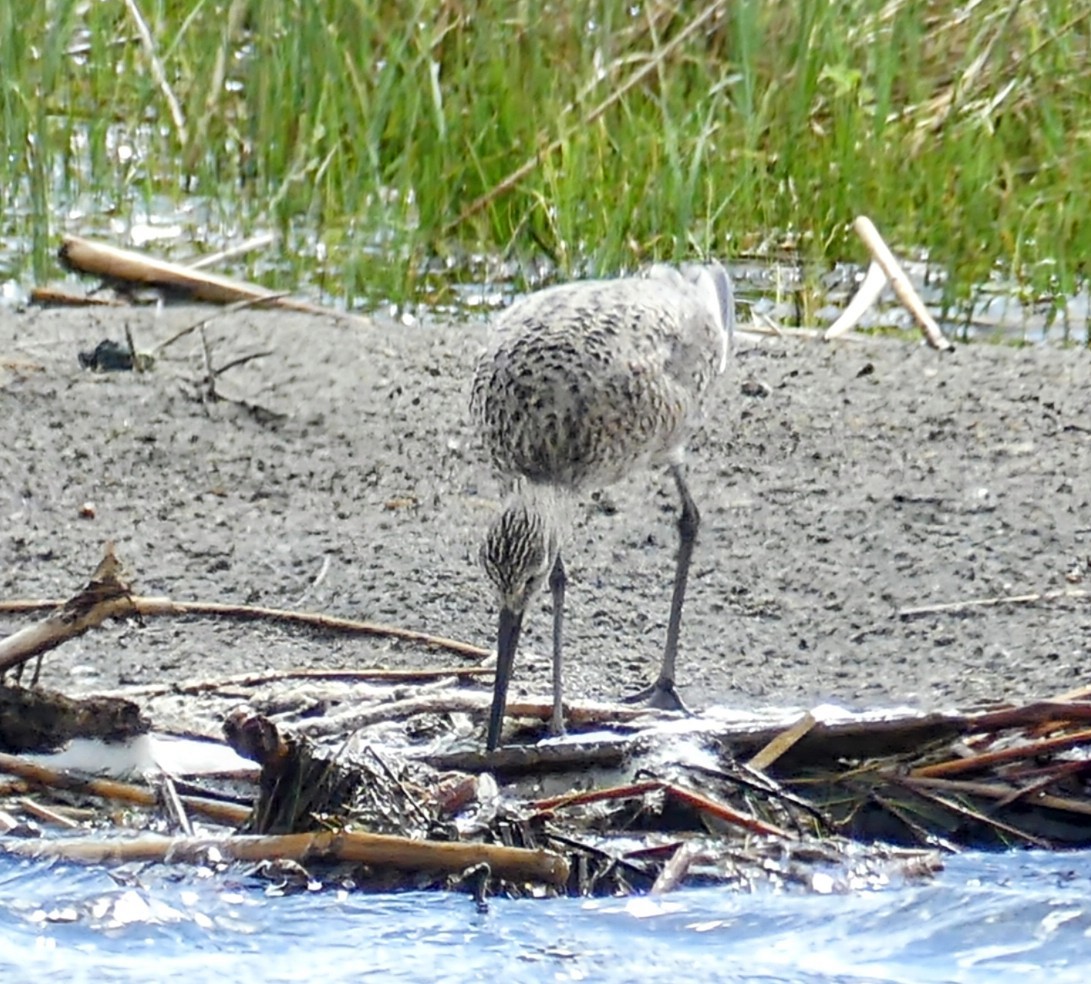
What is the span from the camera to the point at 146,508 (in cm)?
691

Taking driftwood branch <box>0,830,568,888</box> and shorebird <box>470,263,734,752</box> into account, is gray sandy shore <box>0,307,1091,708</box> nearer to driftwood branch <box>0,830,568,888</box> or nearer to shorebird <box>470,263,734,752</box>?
shorebird <box>470,263,734,752</box>

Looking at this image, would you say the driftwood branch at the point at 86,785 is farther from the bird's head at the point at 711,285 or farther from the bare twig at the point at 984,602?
the bird's head at the point at 711,285

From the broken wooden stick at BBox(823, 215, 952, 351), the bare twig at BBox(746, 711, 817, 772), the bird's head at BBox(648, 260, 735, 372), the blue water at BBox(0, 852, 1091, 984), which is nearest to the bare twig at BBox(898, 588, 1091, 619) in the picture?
the bird's head at BBox(648, 260, 735, 372)

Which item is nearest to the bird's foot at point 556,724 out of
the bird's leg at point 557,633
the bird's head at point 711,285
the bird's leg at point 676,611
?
the bird's leg at point 557,633

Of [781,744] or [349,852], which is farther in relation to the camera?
[781,744]

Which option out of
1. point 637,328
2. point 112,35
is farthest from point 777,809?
point 112,35

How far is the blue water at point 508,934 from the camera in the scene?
173 inches

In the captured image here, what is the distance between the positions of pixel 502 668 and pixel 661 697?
0.62 m

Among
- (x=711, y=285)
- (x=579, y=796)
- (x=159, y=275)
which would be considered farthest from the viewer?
(x=159, y=275)

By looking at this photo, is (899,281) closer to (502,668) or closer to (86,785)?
(502,668)

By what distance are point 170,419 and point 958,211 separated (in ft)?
12.0

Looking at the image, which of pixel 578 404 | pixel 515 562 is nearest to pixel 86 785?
pixel 515 562

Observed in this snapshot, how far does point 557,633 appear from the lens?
224 inches

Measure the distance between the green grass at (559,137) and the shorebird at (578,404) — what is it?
106 inches
